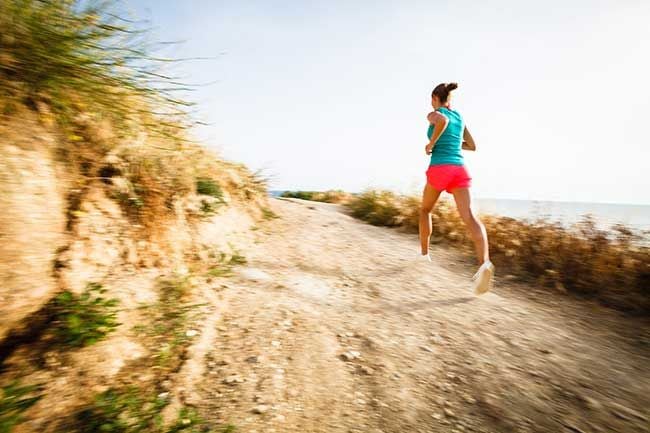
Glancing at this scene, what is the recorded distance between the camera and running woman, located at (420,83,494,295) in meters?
3.25

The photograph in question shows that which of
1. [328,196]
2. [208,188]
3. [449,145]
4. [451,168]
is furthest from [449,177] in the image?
[328,196]

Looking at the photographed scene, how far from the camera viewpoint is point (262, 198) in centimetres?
583

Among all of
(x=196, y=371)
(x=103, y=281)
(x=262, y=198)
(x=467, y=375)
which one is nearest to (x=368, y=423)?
(x=467, y=375)

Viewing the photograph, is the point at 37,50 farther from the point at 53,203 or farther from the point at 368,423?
the point at 368,423

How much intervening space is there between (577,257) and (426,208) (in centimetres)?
181

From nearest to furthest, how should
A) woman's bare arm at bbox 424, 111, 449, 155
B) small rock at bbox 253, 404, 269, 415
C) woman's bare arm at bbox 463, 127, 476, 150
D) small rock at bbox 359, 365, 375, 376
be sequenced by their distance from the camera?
small rock at bbox 253, 404, 269, 415, small rock at bbox 359, 365, 375, 376, woman's bare arm at bbox 424, 111, 449, 155, woman's bare arm at bbox 463, 127, 476, 150

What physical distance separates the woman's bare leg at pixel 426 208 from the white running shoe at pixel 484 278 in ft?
2.83

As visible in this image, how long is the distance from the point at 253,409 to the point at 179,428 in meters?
0.33

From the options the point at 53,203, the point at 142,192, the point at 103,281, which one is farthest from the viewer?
the point at 142,192

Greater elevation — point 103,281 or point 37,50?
point 37,50

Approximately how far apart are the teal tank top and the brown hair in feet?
0.42

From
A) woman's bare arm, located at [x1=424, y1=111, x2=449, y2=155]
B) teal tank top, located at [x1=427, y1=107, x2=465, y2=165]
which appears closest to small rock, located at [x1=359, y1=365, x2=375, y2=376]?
teal tank top, located at [x1=427, y1=107, x2=465, y2=165]

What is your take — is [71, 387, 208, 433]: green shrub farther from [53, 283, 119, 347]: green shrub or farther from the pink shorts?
the pink shorts

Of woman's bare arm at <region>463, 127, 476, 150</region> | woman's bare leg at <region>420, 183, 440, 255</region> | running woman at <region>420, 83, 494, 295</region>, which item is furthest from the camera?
woman's bare arm at <region>463, 127, 476, 150</region>
